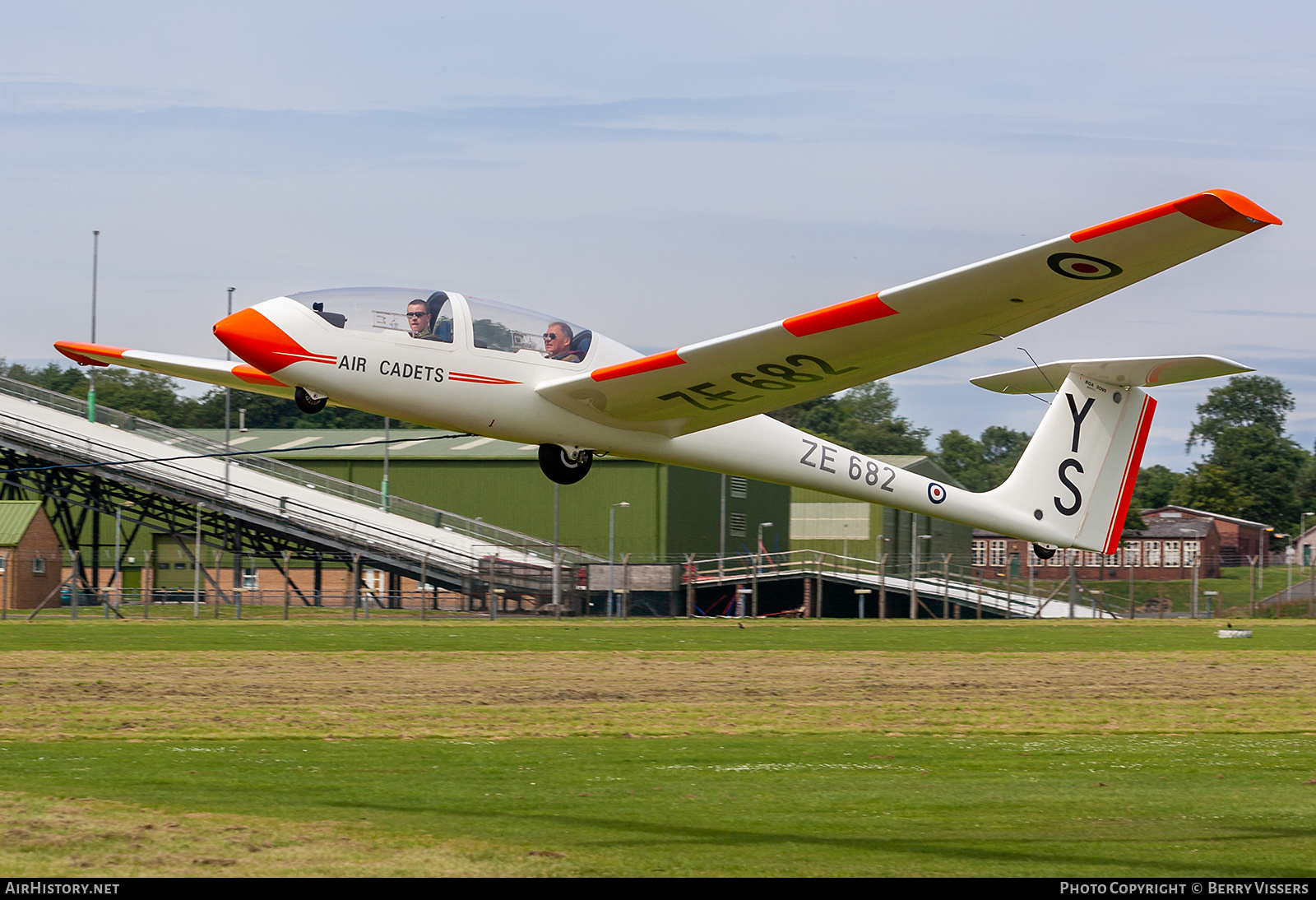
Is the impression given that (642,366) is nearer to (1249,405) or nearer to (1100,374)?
(1100,374)

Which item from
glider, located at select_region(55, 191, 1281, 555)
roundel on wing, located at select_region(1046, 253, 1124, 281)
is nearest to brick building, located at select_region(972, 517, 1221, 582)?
glider, located at select_region(55, 191, 1281, 555)

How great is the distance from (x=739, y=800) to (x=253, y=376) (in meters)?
6.42

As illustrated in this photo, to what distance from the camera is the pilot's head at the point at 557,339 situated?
10.6 m

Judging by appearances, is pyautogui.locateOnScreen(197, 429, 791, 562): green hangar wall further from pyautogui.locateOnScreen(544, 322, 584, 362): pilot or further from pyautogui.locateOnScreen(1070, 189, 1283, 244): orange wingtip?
pyautogui.locateOnScreen(1070, 189, 1283, 244): orange wingtip

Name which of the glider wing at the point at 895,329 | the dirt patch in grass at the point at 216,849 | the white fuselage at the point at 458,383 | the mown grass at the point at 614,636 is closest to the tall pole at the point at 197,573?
the mown grass at the point at 614,636

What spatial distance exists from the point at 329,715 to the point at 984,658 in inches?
663

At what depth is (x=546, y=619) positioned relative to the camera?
45.6 m

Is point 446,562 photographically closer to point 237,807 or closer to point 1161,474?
point 237,807

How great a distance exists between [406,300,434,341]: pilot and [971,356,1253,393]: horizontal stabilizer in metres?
6.86

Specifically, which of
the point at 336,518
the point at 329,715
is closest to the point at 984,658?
the point at 329,715

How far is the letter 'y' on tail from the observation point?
14734 mm

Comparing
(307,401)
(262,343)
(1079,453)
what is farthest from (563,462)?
(1079,453)

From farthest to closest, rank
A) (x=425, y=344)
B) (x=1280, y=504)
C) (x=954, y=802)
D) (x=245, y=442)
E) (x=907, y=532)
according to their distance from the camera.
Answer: (x=1280, y=504)
(x=907, y=532)
(x=245, y=442)
(x=954, y=802)
(x=425, y=344)

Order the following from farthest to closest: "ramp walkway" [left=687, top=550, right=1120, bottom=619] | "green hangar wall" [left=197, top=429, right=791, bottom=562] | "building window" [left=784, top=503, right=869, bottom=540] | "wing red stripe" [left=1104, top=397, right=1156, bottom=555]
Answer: "building window" [left=784, top=503, right=869, bottom=540], "green hangar wall" [left=197, top=429, right=791, bottom=562], "ramp walkway" [left=687, top=550, right=1120, bottom=619], "wing red stripe" [left=1104, top=397, right=1156, bottom=555]
